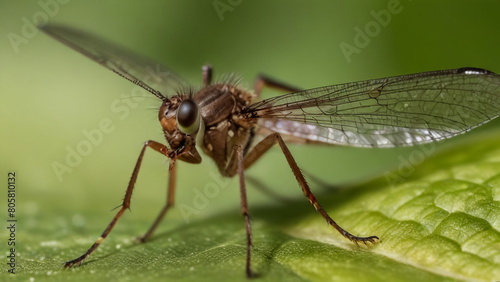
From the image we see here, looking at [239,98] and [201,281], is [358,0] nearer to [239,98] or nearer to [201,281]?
[239,98]

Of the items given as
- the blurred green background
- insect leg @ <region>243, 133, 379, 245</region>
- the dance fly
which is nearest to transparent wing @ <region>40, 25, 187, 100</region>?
the dance fly

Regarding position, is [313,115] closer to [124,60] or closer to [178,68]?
[124,60]

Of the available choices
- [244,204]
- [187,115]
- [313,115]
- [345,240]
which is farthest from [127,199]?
[345,240]

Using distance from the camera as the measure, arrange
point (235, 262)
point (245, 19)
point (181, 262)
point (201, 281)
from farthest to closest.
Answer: point (245, 19) → point (181, 262) → point (235, 262) → point (201, 281)

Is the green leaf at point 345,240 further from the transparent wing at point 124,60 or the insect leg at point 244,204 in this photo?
the transparent wing at point 124,60

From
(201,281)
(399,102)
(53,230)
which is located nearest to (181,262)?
(201,281)

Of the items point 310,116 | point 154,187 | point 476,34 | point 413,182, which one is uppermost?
point 476,34
